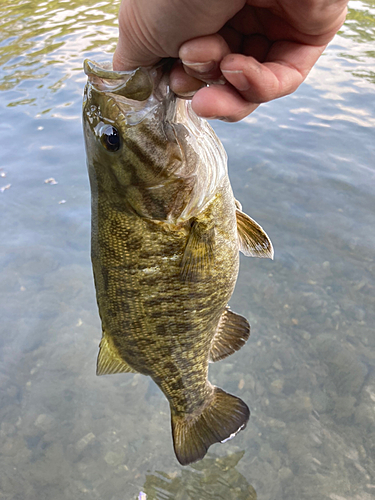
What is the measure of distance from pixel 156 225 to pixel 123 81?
0.61m

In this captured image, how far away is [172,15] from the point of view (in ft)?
4.09

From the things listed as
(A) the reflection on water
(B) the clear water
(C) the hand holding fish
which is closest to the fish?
(C) the hand holding fish

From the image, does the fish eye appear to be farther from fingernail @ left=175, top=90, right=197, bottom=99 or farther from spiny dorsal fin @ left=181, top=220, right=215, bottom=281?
spiny dorsal fin @ left=181, top=220, right=215, bottom=281

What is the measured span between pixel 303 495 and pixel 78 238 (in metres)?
3.59

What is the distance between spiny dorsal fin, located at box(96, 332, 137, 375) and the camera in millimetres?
2215

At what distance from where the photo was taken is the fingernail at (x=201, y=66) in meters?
1.32

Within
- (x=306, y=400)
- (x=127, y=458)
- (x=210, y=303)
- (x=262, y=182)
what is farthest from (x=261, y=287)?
(x=210, y=303)

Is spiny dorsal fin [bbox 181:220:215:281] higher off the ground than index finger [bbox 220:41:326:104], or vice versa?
index finger [bbox 220:41:326:104]

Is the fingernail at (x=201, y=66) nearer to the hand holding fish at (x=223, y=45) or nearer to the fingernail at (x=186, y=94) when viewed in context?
the hand holding fish at (x=223, y=45)

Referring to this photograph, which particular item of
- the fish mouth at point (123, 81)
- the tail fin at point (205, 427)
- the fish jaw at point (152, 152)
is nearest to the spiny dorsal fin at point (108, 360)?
the tail fin at point (205, 427)

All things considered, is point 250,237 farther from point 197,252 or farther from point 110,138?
point 110,138

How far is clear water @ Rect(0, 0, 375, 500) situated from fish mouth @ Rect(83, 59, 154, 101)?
112 inches

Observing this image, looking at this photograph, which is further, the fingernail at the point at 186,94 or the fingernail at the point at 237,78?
the fingernail at the point at 186,94

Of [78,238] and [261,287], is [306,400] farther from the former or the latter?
[78,238]
